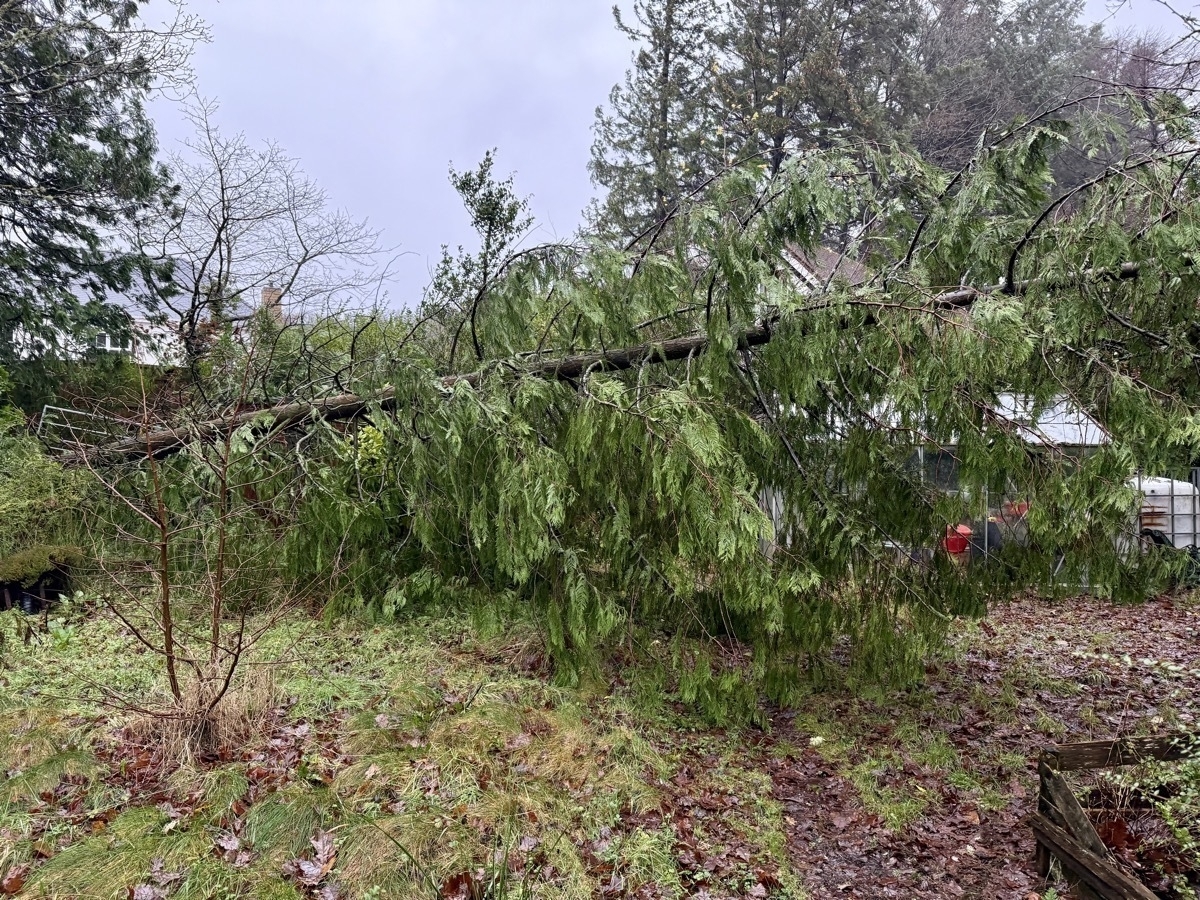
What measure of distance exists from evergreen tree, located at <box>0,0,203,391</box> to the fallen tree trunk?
398cm

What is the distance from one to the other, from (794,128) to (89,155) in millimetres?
13693

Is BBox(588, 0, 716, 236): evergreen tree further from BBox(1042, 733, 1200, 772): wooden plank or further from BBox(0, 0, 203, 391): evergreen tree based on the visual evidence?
BBox(1042, 733, 1200, 772): wooden plank

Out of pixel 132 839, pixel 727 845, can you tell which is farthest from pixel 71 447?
pixel 727 845

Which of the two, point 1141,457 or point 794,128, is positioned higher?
point 794,128

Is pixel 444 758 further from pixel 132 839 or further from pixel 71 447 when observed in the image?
pixel 71 447

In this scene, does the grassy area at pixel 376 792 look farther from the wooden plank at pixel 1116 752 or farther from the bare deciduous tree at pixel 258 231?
the bare deciduous tree at pixel 258 231

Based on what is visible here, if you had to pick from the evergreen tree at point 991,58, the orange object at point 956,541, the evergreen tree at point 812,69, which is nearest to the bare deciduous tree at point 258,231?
the orange object at point 956,541

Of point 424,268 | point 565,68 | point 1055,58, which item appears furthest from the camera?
point 1055,58

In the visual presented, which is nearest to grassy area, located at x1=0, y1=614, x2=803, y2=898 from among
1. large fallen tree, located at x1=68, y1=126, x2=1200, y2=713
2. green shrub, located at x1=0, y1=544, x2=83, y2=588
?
large fallen tree, located at x1=68, y1=126, x2=1200, y2=713

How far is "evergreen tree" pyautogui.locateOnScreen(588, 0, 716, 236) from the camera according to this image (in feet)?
55.4

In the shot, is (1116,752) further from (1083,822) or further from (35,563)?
(35,563)

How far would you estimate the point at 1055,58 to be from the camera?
58.8ft

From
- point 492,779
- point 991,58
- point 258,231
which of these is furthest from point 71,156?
point 991,58

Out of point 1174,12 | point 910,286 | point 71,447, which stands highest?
point 1174,12
